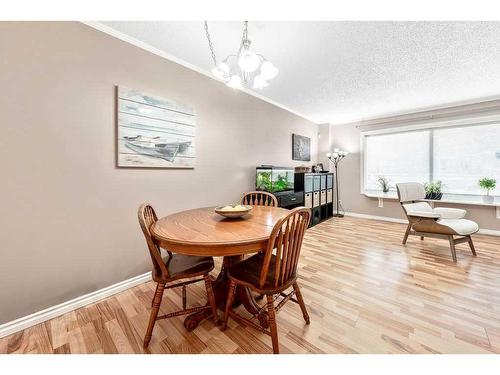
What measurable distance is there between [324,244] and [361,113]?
117 inches

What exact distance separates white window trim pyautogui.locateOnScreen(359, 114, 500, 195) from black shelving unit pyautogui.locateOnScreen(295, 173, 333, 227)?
0.72 m

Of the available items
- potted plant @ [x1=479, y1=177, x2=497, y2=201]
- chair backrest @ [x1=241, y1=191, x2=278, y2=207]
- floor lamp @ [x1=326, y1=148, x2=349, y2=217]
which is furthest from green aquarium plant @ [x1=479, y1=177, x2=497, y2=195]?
chair backrest @ [x1=241, y1=191, x2=278, y2=207]

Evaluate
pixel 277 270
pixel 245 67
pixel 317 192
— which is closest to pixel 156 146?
pixel 245 67

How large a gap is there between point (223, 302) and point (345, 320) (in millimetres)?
907

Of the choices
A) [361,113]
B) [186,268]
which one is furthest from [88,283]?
[361,113]

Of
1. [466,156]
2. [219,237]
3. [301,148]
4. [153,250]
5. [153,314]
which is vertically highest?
[301,148]

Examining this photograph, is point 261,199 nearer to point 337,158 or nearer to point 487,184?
point 337,158

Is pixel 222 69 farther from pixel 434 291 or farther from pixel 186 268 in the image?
pixel 434 291

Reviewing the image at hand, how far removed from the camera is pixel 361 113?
428 cm

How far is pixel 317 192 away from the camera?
4207 millimetres

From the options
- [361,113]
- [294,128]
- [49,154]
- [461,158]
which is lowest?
[49,154]

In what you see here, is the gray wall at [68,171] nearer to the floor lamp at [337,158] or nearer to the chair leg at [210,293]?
the chair leg at [210,293]

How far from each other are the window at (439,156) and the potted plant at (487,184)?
0.16 m
